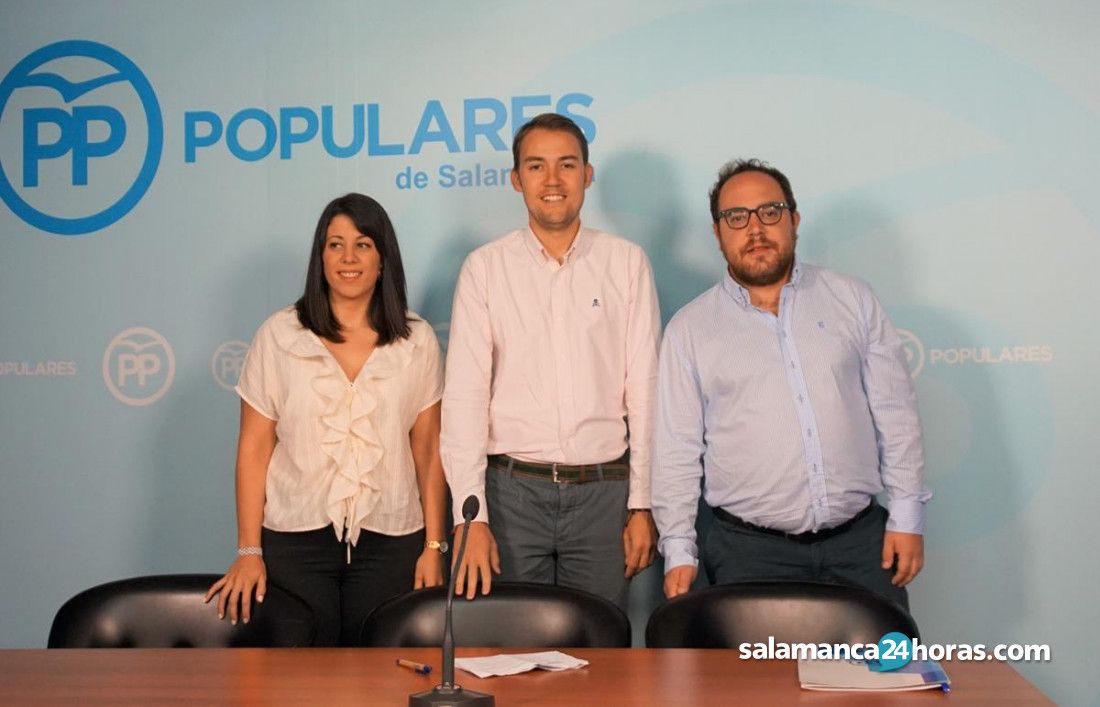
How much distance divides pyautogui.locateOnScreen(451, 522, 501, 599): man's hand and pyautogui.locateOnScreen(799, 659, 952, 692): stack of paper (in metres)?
0.97

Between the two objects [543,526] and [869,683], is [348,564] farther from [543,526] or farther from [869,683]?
[869,683]

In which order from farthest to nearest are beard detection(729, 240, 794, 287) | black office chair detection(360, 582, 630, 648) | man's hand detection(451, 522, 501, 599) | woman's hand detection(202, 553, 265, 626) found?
beard detection(729, 240, 794, 287) < man's hand detection(451, 522, 501, 599) < woman's hand detection(202, 553, 265, 626) < black office chair detection(360, 582, 630, 648)

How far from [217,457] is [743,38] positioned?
96.9 inches

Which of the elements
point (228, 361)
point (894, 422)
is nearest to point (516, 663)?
point (894, 422)

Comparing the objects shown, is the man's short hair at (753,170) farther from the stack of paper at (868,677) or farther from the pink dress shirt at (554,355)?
the stack of paper at (868,677)

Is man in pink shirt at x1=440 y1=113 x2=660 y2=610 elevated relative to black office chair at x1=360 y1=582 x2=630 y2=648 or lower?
elevated

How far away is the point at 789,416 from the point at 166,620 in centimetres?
175

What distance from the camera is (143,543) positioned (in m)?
4.47

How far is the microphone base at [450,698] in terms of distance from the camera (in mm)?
1968

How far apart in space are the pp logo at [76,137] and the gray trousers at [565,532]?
6.73ft

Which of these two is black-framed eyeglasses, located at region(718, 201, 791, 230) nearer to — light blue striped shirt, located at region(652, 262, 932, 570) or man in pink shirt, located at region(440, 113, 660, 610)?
light blue striped shirt, located at region(652, 262, 932, 570)

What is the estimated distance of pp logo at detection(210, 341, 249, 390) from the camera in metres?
4.43

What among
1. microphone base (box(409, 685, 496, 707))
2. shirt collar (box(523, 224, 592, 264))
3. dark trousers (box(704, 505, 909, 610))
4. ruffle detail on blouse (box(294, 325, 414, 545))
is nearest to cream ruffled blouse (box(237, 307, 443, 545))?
ruffle detail on blouse (box(294, 325, 414, 545))

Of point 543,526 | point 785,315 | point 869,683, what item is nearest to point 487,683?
point 869,683
